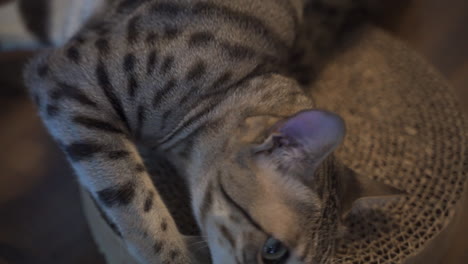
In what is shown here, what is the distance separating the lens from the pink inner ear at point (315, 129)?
2.45 feet

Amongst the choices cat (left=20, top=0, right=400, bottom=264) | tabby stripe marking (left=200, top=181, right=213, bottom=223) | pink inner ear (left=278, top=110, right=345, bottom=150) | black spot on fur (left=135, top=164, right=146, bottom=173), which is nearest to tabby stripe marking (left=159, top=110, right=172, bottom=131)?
cat (left=20, top=0, right=400, bottom=264)

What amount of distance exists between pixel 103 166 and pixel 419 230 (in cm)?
75

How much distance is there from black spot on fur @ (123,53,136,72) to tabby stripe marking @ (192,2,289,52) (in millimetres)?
182

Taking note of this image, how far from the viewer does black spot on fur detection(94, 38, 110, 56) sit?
1.03 metres

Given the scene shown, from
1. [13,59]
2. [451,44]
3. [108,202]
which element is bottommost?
[13,59]

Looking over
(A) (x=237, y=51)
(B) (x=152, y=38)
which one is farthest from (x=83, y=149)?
(A) (x=237, y=51)

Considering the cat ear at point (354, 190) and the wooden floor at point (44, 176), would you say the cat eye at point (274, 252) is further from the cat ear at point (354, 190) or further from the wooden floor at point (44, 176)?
the wooden floor at point (44, 176)

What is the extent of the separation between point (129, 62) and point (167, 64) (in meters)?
0.08

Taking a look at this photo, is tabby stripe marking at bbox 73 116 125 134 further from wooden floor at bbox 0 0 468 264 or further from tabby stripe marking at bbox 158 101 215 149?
wooden floor at bbox 0 0 468 264

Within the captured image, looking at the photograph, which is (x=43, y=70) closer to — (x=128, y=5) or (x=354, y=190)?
(x=128, y=5)

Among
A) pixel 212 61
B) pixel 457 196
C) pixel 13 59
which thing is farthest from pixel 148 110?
pixel 13 59

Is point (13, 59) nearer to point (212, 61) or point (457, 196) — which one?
point (212, 61)

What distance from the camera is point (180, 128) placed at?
1.07 metres

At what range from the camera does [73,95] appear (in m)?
1.03
